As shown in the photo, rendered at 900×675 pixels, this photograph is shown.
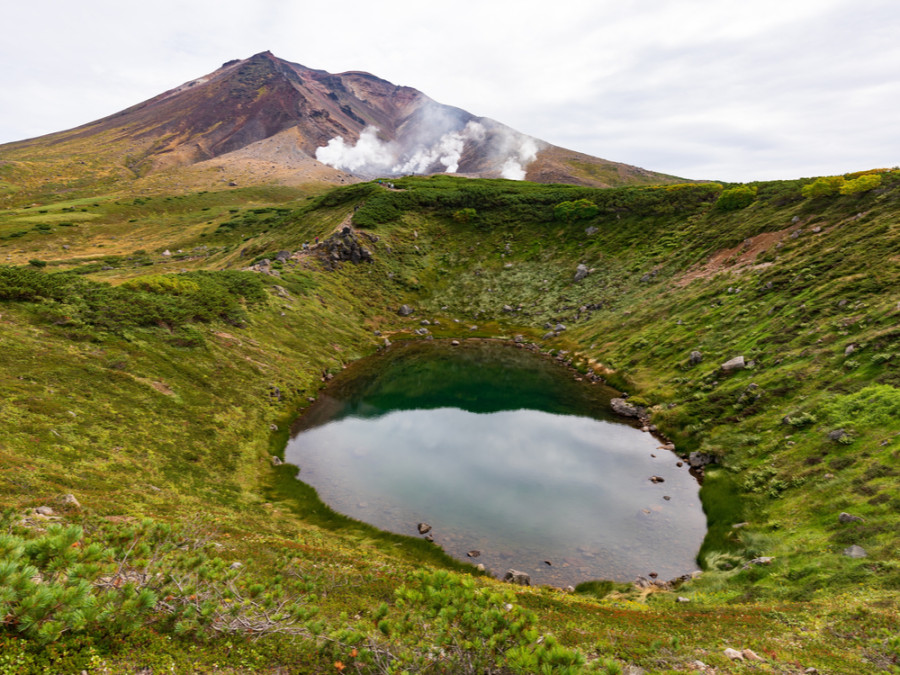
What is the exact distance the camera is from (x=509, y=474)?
34.4 meters

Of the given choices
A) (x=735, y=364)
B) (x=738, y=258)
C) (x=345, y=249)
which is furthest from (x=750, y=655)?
(x=345, y=249)

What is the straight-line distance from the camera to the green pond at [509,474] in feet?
84.9

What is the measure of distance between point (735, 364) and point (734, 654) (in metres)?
35.3

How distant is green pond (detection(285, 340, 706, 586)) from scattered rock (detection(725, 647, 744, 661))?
11525 mm

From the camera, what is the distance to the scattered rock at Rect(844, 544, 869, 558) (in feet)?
62.1

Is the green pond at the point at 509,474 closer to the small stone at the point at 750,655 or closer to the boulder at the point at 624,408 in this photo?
the boulder at the point at 624,408

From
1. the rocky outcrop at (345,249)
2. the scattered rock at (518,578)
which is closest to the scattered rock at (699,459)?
the scattered rock at (518,578)

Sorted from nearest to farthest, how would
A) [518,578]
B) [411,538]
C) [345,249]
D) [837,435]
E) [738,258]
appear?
[518,578], [411,538], [837,435], [738,258], [345,249]

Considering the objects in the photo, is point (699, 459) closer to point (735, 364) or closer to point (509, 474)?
point (735, 364)

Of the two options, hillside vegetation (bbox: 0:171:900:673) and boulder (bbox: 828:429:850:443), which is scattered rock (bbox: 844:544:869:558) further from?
boulder (bbox: 828:429:850:443)

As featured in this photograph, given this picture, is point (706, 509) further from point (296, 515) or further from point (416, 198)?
point (416, 198)

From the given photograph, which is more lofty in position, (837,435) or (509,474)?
(837,435)

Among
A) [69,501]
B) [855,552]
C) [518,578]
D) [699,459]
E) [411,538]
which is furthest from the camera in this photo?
[699,459]

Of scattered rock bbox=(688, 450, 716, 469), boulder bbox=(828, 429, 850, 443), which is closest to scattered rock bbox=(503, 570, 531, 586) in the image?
scattered rock bbox=(688, 450, 716, 469)
